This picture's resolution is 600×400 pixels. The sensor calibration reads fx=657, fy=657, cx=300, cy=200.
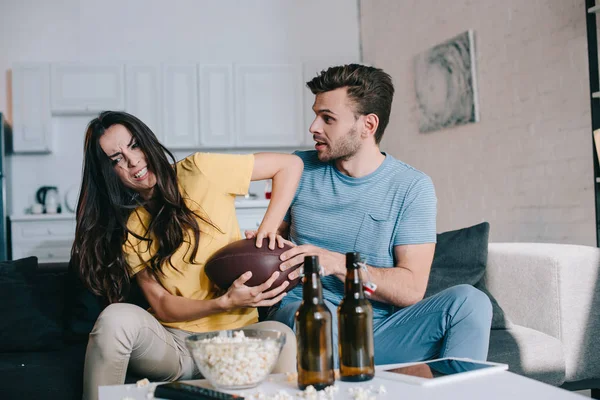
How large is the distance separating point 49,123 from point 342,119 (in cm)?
401

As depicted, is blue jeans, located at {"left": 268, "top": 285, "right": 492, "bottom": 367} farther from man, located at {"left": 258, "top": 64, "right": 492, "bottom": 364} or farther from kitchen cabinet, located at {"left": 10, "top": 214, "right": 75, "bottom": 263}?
kitchen cabinet, located at {"left": 10, "top": 214, "right": 75, "bottom": 263}

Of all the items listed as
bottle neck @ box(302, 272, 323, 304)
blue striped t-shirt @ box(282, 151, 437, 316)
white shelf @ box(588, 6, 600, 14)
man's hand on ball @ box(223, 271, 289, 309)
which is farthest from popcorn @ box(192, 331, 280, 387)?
white shelf @ box(588, 6, 600, 14)

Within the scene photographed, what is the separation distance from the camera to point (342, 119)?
2.37 m

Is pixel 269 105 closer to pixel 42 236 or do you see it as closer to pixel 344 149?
pixel 42 236

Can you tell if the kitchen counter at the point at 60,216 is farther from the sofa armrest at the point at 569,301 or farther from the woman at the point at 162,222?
the woman at the point at 162,222

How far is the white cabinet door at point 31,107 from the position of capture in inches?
220

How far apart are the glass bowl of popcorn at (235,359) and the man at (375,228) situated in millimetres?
A: 549

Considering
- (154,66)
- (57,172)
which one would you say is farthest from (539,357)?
(57,172)

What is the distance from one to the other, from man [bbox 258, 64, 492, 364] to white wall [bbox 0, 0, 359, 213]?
13.1ft

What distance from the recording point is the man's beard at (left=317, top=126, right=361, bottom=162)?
2.33m

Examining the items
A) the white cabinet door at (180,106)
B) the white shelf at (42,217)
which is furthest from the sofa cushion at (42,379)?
the white cabinet door at (180,106)

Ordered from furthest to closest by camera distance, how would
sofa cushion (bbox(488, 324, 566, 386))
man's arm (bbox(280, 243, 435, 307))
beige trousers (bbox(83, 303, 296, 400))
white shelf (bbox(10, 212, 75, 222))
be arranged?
1. white shelf (bbox(10, 212, 75, 222))
2. sofa cushion (bbox(488, 324, 566, 386))
3. man's arm (bbox(280, 243, 435, 307))
4. beige trousers (bbox(83, 303, 296, 400))

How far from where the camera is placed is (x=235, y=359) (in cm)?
127

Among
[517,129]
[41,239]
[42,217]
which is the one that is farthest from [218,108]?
[517,129]
